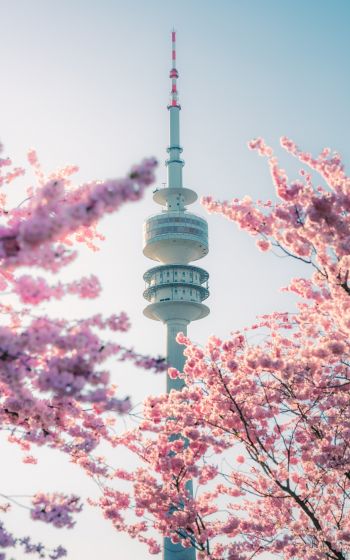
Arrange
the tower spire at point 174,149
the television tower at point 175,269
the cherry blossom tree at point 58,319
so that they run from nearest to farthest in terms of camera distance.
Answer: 1. the cherry blossom tree at point 58,319
2. the television tower at point 175,269
3. the tower spire at point 174,149

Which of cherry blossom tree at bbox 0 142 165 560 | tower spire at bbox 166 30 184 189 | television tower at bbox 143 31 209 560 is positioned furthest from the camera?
tower spire at bbox 166 30 184 189

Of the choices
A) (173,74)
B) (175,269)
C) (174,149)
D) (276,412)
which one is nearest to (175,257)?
(175,269)

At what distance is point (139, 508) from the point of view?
40.4 ft

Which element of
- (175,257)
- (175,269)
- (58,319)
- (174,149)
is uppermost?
(174,149)

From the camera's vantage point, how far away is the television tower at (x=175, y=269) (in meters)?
55.2

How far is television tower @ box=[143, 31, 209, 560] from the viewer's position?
55156mm

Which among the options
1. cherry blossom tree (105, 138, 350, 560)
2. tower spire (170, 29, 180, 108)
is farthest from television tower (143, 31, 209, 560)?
cherry blossom tree (105, 138, 350, 560)

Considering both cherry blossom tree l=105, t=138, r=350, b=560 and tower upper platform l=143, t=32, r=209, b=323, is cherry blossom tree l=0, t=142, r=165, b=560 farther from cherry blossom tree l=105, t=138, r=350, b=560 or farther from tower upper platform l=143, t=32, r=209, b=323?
tower upper platform l=143, t=32, r=209, b=323

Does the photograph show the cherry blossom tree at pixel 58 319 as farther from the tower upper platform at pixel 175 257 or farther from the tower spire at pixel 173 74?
the tower spire at pixel 173 74

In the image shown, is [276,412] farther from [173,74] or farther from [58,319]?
[173,74]

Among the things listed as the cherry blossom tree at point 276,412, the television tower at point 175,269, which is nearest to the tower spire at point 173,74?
the television tower at point 175,269

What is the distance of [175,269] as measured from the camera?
56000 millimetres

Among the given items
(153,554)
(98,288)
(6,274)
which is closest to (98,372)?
(98,288)

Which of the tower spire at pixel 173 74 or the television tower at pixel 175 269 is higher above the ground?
the tower spire at pixel 173 74
